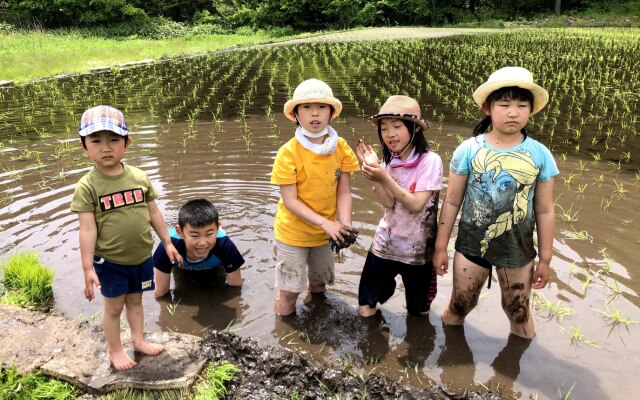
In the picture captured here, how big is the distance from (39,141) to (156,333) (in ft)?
18.6

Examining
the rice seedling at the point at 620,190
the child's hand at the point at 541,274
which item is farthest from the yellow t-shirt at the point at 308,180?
the rice seedling at the point at 620,190

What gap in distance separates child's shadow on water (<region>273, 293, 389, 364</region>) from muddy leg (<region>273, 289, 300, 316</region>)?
0.04 metres

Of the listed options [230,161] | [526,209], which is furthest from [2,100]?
[526,209]

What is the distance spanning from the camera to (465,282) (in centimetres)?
267

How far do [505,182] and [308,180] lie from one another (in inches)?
43.4

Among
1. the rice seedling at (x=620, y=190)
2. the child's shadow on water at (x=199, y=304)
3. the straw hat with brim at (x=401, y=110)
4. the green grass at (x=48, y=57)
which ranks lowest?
the child's shadow on water at (x=199, y=304)

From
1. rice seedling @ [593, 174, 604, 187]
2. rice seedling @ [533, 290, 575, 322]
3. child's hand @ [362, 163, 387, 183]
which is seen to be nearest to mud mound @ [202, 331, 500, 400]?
rice seedling @ [533, 290, 575, 322]

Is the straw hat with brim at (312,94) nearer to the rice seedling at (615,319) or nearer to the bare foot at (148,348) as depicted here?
the bare foot at (148,348)

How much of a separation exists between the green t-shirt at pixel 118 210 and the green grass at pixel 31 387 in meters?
0.69

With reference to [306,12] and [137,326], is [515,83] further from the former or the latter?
[306,12]

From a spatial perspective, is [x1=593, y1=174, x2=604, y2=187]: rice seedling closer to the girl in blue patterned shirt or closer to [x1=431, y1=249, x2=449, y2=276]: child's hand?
the girl in blue patterned shirt

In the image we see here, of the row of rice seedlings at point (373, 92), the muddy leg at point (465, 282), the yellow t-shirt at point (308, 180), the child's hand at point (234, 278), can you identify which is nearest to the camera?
the muddy leg at point (465, 282)

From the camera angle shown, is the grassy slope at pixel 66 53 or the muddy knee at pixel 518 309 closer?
the muddy knee at pixel 518 309

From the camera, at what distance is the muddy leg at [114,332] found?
2.38 meters
